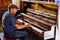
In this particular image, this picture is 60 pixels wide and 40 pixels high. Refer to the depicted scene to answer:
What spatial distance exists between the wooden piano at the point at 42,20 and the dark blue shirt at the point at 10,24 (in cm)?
43

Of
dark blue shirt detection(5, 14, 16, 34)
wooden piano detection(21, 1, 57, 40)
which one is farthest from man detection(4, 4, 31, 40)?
wooden piano detection(21, 1, 57, 40)

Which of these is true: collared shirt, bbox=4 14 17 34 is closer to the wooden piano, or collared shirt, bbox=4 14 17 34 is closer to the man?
the man

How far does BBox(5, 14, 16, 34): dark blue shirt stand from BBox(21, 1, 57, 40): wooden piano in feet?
1.40

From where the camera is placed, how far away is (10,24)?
2908 mm

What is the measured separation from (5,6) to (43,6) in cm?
217

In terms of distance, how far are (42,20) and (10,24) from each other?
2.32 feet

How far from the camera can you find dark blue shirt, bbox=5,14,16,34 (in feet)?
9.39

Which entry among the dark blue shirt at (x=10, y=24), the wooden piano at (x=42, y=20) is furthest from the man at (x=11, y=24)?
the wooden piano at (x=42, y=20)

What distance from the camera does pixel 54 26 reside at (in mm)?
2635

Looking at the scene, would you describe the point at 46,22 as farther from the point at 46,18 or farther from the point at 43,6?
the point at 43,6

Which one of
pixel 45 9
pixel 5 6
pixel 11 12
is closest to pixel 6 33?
pixel 11 12

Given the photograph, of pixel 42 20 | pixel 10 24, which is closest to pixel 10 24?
pixel 10 24

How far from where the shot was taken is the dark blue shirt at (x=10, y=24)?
9.39ft

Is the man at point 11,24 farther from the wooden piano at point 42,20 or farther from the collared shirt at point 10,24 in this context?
the wooden piano at point 42,20
